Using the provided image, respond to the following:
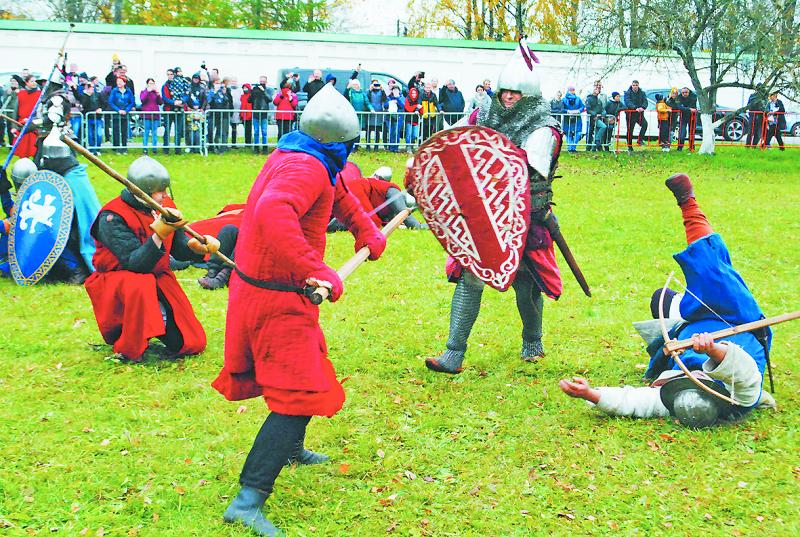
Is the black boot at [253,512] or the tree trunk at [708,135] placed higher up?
the tree trunk at [708,135]

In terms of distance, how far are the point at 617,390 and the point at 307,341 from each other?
202cm

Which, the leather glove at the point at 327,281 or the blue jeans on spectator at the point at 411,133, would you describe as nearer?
the leather glove at the point at 327,281

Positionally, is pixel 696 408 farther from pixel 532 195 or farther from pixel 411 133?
pixel 411 133

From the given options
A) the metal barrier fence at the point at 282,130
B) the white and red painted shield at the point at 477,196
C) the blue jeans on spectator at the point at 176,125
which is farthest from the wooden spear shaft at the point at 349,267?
the blue jeans on spectator at the point at 176,125

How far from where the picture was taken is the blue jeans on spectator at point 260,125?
16344 mm

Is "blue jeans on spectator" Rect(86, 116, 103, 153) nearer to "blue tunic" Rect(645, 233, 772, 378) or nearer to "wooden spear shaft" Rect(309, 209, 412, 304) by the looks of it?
"wooden spear shaft" Rect(309, 209, 412, 304)

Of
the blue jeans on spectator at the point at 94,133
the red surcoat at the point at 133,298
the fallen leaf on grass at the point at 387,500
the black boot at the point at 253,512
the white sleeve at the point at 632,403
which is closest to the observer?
the black boot at the point at 253,512

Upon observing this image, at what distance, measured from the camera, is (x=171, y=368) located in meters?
5.61

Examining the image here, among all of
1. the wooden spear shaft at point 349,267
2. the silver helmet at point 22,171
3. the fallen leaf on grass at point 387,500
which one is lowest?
the fallen leaf on grass at point 387,500

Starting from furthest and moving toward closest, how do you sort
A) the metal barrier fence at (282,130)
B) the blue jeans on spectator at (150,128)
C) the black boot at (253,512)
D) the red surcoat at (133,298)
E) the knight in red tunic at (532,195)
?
the blue jeans on spectator at (150,128) < the metal barrier fence at (282,130) < the red surcoat at (133,298) < the knight in red tunic at (532,195) < the black boot at (253,512)

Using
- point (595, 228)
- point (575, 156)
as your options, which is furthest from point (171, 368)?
point (575, 156)

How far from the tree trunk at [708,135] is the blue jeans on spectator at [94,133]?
39.0ft

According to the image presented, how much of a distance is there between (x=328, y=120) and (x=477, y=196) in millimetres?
1627

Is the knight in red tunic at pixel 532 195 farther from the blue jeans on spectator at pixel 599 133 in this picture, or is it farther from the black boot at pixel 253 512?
the blue jeans on spectator at pixel 599 133
